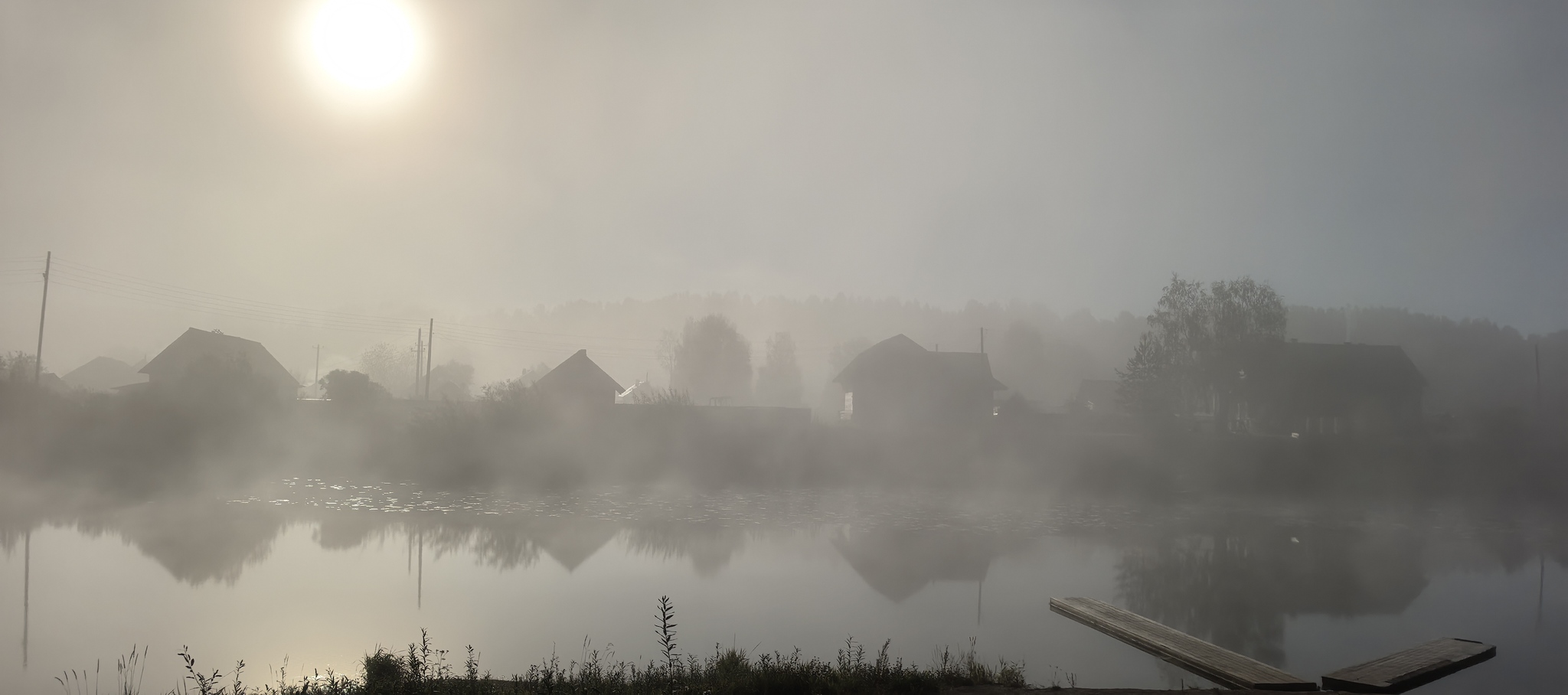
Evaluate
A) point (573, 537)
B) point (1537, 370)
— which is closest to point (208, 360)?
point (573, 537)

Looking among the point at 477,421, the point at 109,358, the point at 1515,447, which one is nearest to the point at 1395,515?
the point at 1515,447

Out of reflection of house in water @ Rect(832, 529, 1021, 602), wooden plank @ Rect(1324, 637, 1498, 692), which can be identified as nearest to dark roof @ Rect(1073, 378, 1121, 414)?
reflection of house in water @ Rect(832, 529, 1021, 602)

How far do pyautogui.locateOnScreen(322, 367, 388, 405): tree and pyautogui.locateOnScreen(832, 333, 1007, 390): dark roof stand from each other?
26977 millimetres

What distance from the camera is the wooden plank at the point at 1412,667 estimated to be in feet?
33.0

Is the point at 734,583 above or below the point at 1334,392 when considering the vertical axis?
below

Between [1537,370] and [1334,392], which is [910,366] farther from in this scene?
[1537,370]

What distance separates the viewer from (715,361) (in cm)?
9025

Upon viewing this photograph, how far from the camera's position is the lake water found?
11.3 m

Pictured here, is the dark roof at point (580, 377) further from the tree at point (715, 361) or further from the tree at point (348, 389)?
the tree at point (715, 361)

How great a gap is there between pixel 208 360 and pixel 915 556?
3457cm

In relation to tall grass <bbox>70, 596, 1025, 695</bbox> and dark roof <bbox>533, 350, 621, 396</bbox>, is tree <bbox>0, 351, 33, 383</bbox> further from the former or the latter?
tall grass <bbox>70, 596, 1025, 695</bbox>

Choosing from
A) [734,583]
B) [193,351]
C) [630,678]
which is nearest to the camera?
[630,678]

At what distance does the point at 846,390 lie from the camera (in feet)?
175

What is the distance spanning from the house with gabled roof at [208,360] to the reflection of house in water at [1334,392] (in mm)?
55323
